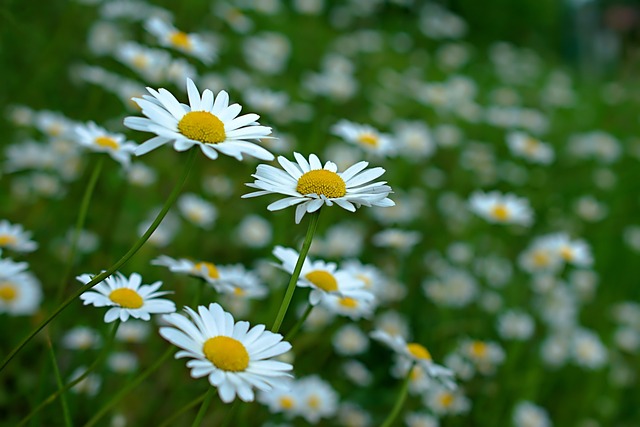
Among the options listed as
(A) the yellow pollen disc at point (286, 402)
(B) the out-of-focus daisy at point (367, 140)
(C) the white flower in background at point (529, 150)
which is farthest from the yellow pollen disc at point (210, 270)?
(C) the white flower in background at point (529, 150)

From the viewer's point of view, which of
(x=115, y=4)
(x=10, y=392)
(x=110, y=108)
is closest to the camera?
(x=10, y=392)

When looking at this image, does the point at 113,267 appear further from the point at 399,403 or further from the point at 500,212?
the point at 500,212

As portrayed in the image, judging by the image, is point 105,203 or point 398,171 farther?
point 398,171

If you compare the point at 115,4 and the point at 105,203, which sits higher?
the point at 115,4

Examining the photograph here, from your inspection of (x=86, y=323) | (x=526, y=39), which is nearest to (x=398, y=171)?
(x=86, y=323)

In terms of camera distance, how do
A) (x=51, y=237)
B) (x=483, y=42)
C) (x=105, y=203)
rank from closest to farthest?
(x=51, y=237)
(x=105, y=203)
(x=483, y=42)

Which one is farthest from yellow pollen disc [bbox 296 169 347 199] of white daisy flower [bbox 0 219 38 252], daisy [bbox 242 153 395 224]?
white daisy flower [bbox 0 219 38 252]

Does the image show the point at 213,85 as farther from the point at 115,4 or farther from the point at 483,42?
the point at 483,42

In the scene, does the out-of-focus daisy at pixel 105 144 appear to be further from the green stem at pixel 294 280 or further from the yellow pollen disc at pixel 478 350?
the yellow pollen disc at pixel 478 350
